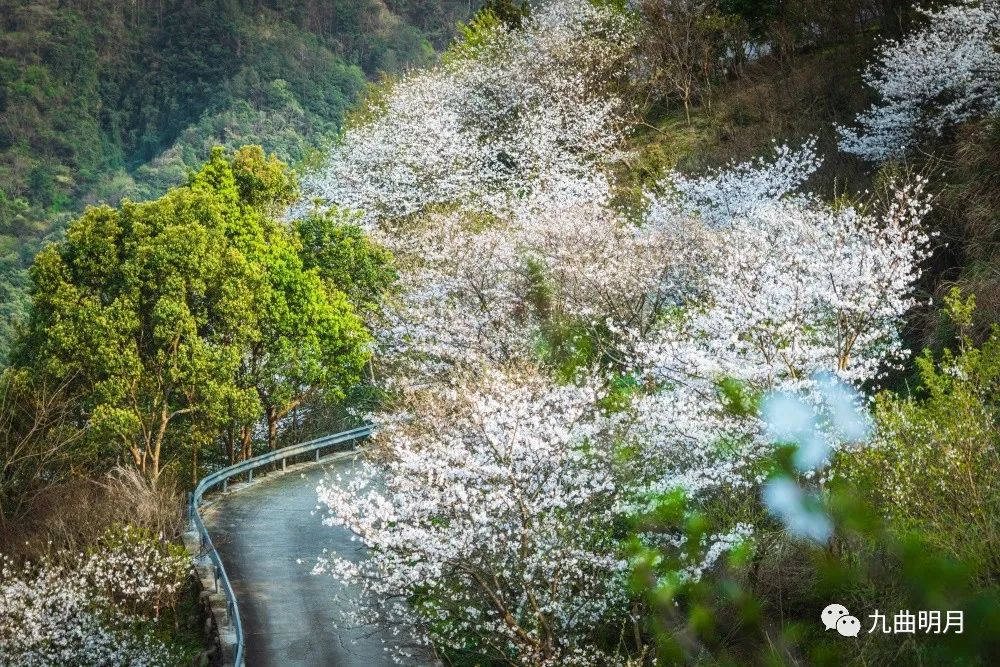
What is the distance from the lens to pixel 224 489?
85.5 ft

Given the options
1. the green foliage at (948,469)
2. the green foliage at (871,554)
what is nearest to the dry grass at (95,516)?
the green foliage at (871,554)

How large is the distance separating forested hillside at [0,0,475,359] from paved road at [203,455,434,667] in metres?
69.2

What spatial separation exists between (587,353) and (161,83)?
10507 cm

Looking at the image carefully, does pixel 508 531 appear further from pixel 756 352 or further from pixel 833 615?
pixel 756 352

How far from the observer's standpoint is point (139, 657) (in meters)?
18.8

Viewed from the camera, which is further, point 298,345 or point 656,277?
point 298,345

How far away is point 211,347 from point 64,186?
8607 centimetres

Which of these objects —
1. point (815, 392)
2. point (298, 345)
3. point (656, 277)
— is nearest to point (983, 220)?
point (656, 277)

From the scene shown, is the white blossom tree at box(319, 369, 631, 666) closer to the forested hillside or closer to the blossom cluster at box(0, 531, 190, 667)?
the blossom cluster at box(0, 531, 190, 667)

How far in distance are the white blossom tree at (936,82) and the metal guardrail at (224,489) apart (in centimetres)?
1655

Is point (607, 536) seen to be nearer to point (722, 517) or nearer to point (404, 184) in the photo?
point (722, 517)

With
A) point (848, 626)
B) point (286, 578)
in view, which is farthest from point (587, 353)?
point (848, 626)

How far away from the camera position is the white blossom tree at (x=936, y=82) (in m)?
25.6

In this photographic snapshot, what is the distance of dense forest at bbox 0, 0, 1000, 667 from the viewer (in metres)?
12.8
